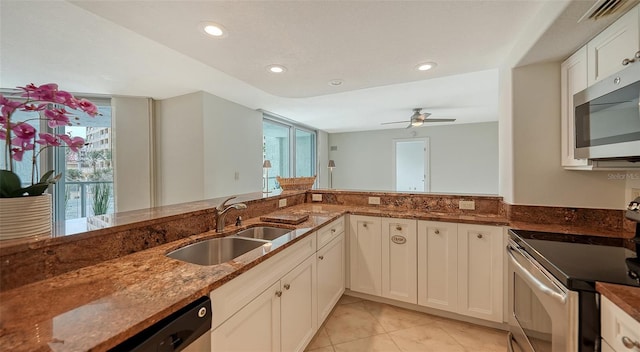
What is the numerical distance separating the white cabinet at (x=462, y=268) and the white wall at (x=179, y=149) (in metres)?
3.05

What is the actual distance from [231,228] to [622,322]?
193 cm

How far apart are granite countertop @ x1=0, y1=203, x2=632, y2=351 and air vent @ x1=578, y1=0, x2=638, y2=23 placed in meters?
2.05

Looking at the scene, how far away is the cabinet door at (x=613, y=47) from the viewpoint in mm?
1202

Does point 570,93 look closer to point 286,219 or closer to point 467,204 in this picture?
point 467,204

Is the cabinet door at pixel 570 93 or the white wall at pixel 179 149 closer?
the cabinet door at pixel 570 93

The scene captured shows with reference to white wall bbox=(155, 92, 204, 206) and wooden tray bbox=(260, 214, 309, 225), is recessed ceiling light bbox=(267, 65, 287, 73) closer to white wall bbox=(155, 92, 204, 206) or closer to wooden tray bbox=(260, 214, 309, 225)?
wooden tray bbox=(260, 214, 309, 225)

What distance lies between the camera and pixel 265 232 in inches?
74.0

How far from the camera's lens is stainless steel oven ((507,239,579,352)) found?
103cm

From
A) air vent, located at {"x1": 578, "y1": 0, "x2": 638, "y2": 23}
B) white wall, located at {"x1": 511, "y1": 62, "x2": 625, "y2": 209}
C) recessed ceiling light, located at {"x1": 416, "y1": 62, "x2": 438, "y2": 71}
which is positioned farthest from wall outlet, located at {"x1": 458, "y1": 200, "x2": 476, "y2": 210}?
air vent, located at {"x1": 578, "y1": 0, "x2": 638, "y2": 23}

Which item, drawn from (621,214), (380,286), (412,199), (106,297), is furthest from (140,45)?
(621,214)

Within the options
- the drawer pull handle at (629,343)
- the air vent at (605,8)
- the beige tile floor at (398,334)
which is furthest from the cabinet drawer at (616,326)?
the air vent at (605,8)

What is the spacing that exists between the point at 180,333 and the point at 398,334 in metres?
1.78

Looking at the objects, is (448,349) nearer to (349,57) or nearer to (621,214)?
(621,214)

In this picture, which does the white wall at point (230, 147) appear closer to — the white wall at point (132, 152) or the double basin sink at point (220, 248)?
the white wall at point (132, 152)
